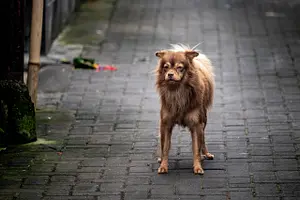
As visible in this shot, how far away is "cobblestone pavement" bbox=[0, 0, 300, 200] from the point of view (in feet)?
28.6

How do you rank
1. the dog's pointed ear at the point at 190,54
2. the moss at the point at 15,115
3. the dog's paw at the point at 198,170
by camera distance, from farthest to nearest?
the moss at the point at 15,115, the dog's paw at the point at 198,170, the dog's pointed ear at the point at 190,54

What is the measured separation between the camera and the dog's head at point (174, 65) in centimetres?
874

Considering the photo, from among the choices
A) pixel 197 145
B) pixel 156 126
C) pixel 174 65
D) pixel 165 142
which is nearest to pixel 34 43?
pixel 156 126

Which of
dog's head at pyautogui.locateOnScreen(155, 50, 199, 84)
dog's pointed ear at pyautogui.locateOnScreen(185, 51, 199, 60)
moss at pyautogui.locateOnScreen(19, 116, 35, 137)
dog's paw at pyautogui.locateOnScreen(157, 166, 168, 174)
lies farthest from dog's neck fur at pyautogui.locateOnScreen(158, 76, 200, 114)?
moss at pyautogui.locateOnScreen(19, 116, 35, 137)

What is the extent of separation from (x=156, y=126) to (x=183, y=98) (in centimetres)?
179

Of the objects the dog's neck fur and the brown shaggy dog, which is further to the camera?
the dog's neck fur

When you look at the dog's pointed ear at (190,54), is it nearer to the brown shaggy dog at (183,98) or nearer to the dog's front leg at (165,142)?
the brown shaggy dog at (183,98)

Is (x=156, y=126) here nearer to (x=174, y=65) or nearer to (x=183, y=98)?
(x=183, y=98)

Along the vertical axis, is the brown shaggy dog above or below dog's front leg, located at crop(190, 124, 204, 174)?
above

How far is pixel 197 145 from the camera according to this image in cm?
909

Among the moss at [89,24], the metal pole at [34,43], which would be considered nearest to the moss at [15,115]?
the metal pole at [34,43]

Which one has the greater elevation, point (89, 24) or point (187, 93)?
point (187, 93)

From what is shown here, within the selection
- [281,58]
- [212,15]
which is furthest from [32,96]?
[212,15]

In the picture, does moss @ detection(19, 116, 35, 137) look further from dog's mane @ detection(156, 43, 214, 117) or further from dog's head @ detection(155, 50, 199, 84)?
dog's head @ detection(155, 50, 199, 84)
